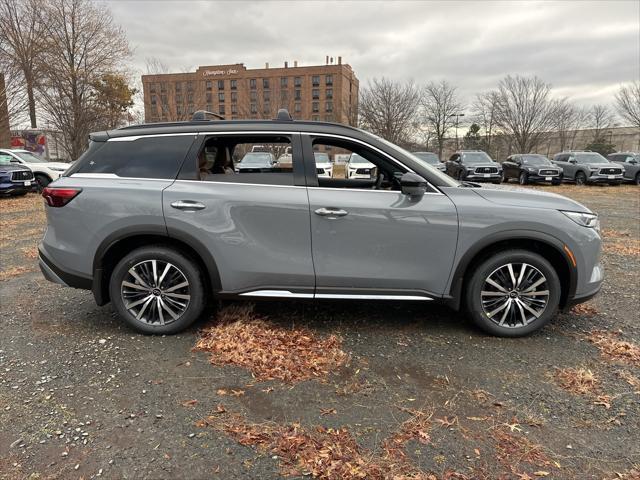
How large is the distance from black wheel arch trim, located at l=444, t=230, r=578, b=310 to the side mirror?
2.03 feet

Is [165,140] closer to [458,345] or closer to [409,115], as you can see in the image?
[458,345]

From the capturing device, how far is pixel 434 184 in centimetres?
354

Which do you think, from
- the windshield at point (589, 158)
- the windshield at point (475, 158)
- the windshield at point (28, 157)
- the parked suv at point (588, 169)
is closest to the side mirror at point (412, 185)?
the windshield at point (28, 157)

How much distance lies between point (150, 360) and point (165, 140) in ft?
5.97

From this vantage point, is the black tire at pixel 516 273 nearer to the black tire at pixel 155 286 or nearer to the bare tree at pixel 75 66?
the black tire at pixel 155 286

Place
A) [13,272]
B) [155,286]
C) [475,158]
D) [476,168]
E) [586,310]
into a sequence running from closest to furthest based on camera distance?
1. [155,286]
2. [586,310]
3. [13,272]
4. [476,168]
5. [475,158]

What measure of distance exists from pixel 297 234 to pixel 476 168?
721 inches

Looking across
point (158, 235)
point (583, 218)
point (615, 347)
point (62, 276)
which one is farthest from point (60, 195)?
point (615, 347)

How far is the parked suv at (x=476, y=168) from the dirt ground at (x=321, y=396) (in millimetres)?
16586

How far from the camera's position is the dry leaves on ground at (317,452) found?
7.01 ft

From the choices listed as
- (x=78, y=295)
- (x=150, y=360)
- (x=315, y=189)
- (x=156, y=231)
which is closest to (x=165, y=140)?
(x=156, y=231)

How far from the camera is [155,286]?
3.65 m

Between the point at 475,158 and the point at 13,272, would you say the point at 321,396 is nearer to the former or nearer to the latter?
the point at 13,272

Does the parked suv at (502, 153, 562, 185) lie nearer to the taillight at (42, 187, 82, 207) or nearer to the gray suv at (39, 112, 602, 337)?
the gray suv at (39, 112, 602, 337)
